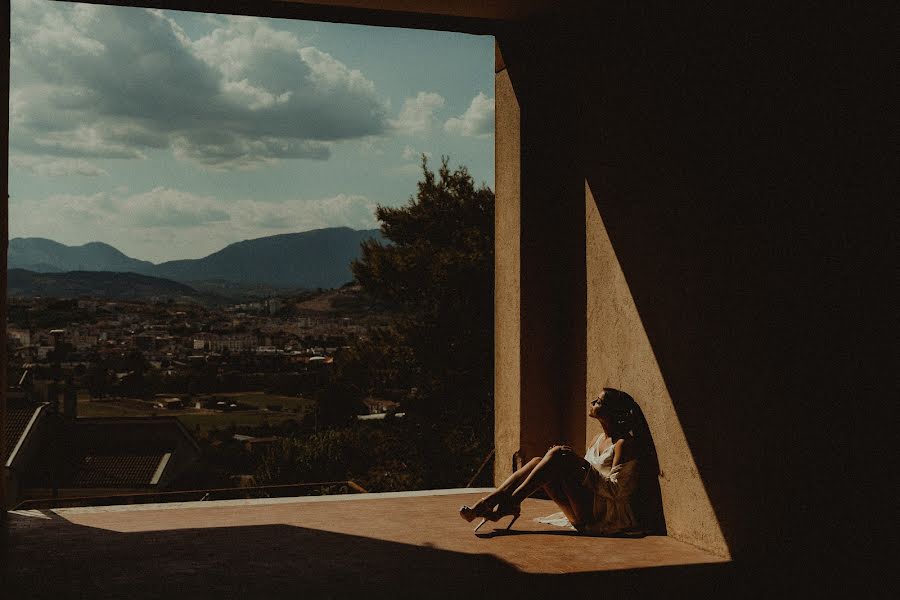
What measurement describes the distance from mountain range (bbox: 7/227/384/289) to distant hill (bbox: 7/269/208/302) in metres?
1.52

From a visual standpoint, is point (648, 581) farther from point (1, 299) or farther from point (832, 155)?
point (1, 299)

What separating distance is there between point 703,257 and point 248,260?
2551 centimetres

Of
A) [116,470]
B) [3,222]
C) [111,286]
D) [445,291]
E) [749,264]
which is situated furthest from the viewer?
[116,470]

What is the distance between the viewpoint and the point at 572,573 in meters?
4.23

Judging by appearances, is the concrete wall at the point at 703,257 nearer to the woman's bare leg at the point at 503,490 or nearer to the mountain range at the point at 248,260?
the woman's bare leg at the point at 503,490

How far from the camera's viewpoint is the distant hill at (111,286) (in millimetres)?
16822

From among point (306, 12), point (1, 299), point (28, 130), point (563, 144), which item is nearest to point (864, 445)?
point (563, 144)

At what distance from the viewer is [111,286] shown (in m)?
19.0

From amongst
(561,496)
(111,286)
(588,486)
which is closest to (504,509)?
(561,496)

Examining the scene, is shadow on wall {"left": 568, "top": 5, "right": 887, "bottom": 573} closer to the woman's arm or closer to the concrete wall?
the concrete wall

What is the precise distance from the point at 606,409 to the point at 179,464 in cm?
1852

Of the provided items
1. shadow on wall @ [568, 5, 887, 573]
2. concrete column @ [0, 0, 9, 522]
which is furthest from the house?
shadow on wall @ [568, 5, 887, 573]

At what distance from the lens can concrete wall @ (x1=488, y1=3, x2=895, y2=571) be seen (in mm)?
3686

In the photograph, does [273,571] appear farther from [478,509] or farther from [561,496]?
[561,496]
